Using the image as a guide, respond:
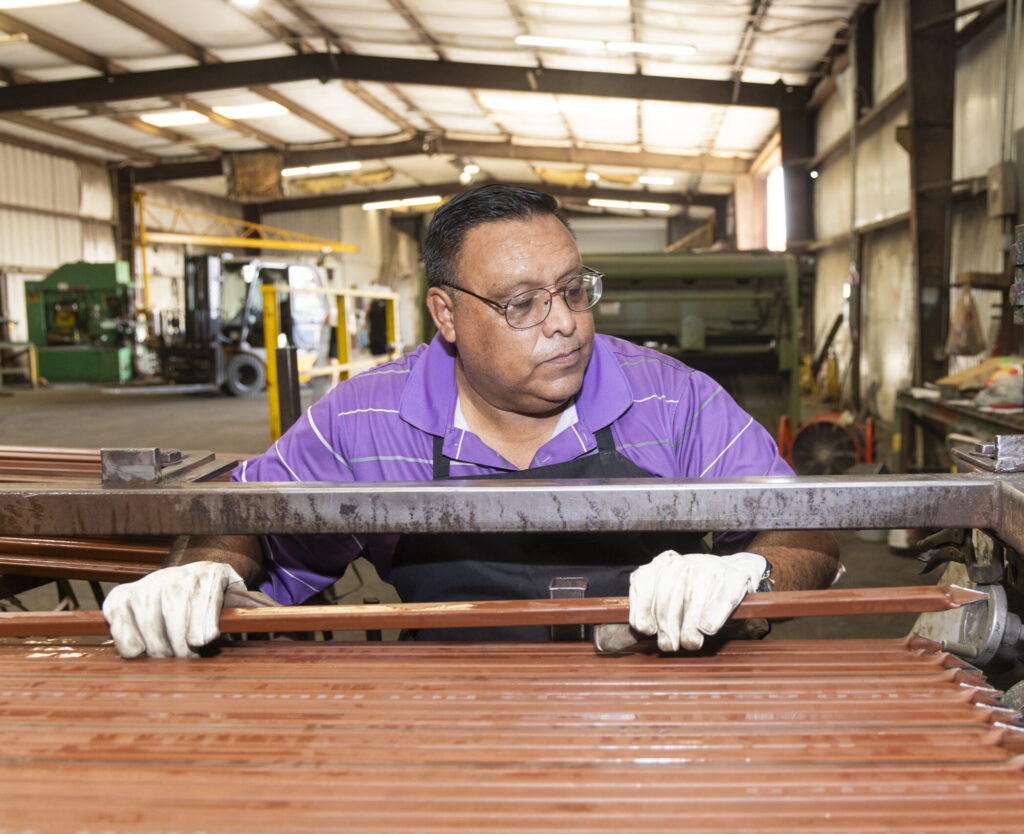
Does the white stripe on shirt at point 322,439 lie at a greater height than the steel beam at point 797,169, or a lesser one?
lesser

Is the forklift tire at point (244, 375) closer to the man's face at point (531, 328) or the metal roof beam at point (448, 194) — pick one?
the metal roof beam at point (448, 194)

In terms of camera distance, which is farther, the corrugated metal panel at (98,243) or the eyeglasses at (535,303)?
the corrugated metal panel at (98,243)

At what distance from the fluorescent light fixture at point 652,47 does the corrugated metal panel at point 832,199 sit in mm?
2230

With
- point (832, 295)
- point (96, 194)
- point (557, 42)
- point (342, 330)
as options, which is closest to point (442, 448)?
point (342, 330)

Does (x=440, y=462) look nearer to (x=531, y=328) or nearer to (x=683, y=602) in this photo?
(x=531, y=328)

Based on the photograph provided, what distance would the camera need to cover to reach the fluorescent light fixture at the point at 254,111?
12.6 meters

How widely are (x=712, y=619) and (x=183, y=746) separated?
2.28 ft

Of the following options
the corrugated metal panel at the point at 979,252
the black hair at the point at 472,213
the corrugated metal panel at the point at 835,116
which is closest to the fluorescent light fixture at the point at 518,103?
the corrugated metal panel at the point at 835,116

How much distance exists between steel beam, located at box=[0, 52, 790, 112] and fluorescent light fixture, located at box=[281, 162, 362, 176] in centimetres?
414

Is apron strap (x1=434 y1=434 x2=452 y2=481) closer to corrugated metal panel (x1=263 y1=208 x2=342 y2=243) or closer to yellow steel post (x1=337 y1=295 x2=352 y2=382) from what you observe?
yellow steel post (x1=337 y1=295 x2=352 y2=382)

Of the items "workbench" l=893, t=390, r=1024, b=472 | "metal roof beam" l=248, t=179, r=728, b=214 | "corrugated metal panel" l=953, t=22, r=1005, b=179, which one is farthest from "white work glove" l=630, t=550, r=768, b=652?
"metal roof beam" l=248, t=179, r=728, b=214

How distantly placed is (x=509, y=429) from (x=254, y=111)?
40.6 ft

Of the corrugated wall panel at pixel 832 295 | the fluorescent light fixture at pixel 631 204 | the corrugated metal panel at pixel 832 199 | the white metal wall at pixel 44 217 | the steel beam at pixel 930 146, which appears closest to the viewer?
the steel beam at pixel 930 146

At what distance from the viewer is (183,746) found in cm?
102
